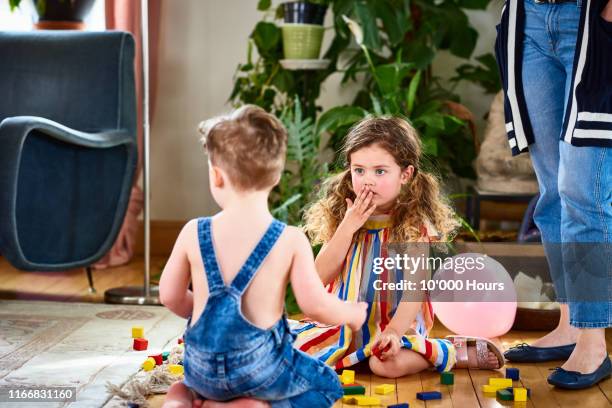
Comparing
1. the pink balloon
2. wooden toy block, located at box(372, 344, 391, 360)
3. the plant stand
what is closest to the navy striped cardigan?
the pink balloon

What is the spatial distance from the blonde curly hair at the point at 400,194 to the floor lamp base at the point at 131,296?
907 millimetres

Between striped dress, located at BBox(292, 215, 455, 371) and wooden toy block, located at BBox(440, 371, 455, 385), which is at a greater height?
striped dress, located at BBox(292, 215, 455, 371)

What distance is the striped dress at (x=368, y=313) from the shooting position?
218 centimetres

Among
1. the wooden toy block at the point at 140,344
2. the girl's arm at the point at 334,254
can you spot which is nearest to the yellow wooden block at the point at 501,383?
the girl's arm at the point at 334,254

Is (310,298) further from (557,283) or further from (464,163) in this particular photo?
(464,163)

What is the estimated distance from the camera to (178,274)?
5.46 ft

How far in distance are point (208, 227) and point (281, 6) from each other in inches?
84.4

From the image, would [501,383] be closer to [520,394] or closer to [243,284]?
[520,394]

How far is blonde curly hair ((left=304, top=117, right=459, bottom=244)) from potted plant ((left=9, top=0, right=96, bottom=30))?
1.79 metres

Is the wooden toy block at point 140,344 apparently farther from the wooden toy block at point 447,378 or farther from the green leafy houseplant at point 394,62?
the green leafy houseplant at point 394,62

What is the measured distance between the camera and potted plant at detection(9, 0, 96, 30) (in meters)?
3.70

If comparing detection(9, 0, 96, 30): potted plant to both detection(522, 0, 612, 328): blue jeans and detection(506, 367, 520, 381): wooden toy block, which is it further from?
detection(506, 367, 520, 381): wooden toy block

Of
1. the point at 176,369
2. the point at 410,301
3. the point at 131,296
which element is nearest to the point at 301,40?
the point at 131,296

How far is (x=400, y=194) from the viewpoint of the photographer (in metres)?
2.26
